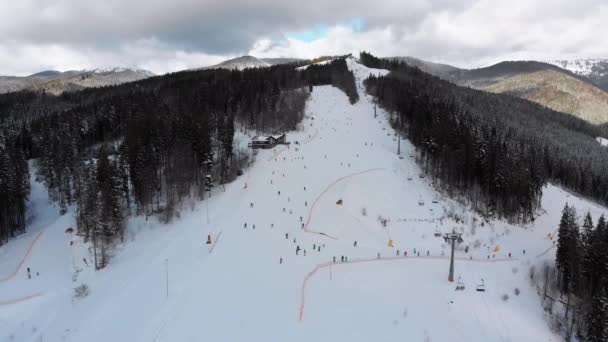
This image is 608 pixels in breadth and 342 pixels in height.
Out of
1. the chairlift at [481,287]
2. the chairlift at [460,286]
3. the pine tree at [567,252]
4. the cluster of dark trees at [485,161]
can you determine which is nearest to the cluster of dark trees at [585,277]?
the pine tree at [567,252]

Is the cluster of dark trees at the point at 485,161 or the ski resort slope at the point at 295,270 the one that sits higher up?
the cluster of dark trees at the point at 485,161

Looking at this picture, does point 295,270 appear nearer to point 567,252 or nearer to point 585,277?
point 585,277

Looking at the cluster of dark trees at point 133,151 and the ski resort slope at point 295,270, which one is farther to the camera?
the cluster of dark trees at point 133,151

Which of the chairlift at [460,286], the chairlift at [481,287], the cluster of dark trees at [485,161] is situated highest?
the cluster of dark trees at [485,161]

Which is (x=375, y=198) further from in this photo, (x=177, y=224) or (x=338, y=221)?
(x=177, y=224)

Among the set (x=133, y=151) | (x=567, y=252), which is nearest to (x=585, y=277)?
(x=567, y=252)

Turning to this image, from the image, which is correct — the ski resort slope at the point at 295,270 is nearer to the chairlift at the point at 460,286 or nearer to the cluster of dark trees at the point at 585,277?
the chairlift at the point at 460,286

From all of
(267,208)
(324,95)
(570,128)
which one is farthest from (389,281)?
(570,128)
